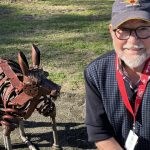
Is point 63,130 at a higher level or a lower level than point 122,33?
lower

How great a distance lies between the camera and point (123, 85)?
100 inches

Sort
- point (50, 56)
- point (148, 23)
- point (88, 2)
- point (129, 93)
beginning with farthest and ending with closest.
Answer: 1. point (88, 2)
2. point (50, 56)
3. point (129, 93)
4. point (148, 23)

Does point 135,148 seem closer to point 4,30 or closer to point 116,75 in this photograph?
point 116,75

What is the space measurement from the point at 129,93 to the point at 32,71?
115 centimetres

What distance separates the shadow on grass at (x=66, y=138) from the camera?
4.28m

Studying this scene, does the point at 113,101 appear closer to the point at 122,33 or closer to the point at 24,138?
the point at 122,33

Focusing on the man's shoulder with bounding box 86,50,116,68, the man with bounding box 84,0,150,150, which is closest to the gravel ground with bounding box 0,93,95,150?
the man with bounding box 84,0,150,150

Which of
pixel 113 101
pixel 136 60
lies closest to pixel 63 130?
pixel 113 101

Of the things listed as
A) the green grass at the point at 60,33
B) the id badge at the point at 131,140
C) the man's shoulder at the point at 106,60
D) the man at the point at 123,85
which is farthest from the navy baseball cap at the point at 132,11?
the green grass at the point at 60,33

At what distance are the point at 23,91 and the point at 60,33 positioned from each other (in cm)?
447

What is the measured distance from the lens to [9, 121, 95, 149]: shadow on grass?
169 inches

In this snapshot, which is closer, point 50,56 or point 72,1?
point 50,56

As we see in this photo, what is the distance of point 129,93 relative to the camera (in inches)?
101

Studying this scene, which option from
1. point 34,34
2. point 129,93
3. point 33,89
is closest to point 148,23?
point 129,93
